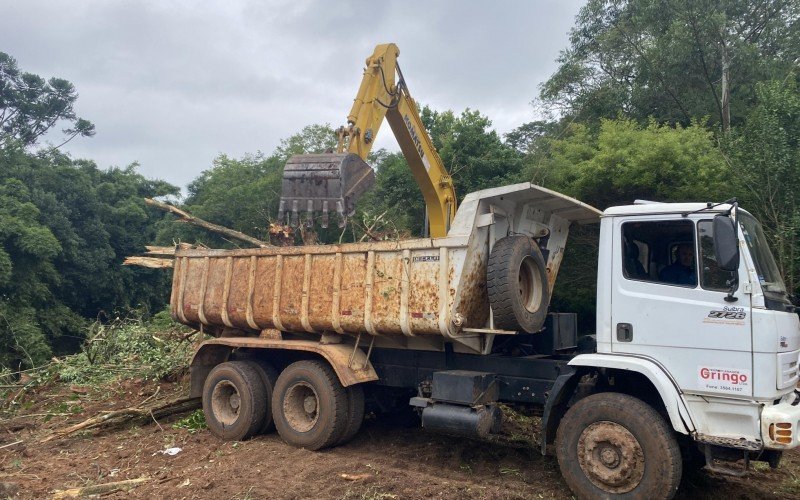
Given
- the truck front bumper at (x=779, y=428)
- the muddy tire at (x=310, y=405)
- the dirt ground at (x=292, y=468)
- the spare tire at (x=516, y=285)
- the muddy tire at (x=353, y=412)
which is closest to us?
the truck front bumper at (x=779, y=428)

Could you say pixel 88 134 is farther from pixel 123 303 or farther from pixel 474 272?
pixel 474 272

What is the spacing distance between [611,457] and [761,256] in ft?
6.57

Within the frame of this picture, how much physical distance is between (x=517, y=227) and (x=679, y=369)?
226cm

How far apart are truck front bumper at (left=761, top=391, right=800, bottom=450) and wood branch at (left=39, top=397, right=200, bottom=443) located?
6.78m

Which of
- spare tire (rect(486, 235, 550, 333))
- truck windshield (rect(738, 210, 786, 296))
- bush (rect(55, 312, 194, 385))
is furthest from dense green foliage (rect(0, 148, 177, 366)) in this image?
truck windshield (rect(738, 210, 786, 296))

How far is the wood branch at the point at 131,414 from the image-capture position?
7468 millimetres

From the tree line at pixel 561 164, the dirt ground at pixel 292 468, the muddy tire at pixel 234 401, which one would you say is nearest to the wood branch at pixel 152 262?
Result: the tree line at pixel 561 164

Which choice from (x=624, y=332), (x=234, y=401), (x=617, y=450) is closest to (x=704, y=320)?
→ (x=624, y=332)

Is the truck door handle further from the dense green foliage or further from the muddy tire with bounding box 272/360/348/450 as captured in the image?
the dense green foliage

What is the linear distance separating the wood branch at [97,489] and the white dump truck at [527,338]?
1.73 m

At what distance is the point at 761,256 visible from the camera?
4.99m

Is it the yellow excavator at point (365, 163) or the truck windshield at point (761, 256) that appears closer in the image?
the truck windshield at point (761, 256)

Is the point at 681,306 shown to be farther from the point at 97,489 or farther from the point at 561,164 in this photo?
the point at 561,164

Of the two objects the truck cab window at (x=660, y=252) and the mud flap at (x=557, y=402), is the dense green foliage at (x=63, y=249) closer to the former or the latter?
the mud flap at (x=557, y=402)
